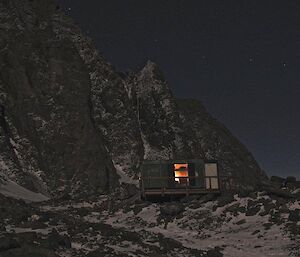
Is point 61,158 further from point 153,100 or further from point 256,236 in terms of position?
point 256,236

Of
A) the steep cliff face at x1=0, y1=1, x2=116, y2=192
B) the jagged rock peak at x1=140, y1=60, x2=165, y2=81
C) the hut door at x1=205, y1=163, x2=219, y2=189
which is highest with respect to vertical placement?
the jagged rock peak at x1=140, y1=60, x2=165, y2=81

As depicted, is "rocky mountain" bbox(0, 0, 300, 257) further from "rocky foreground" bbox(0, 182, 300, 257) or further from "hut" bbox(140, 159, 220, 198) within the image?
"hut" bbox(140, 159, 220, 198)

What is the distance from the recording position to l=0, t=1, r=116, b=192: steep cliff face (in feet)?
231

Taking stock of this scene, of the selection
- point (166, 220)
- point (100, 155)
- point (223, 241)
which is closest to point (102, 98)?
point (100, 155)

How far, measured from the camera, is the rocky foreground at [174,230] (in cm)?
1698

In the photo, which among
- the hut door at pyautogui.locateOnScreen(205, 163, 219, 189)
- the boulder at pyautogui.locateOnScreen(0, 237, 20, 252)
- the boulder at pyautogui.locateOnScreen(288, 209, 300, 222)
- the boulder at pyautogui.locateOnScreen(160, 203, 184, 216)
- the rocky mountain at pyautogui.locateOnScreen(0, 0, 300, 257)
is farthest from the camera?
the hut door at pyautogui.locateOnScreen(205, 163, 219, 189)

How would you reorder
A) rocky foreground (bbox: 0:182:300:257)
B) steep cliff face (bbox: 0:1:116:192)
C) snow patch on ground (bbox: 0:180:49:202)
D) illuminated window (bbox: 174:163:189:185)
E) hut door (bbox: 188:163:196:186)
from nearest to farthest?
rocky foreground (bbox: 0:182:300:257) → hut door (bbox: 188:163:196:186) → illuminated window (bbox: 174:163:189:185) → snow patch on ground (bbox: 0:180:49:202) → steep cliff face (bbox: 0:1:116:192)

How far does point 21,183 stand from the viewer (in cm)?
6019

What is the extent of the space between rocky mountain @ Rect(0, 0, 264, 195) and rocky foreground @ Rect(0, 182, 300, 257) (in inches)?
1316

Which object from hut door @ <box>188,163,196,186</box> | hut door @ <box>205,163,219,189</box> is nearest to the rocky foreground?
hut door @ <box>205,163,219,189</box>

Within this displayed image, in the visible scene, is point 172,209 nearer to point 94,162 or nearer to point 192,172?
point 192,172

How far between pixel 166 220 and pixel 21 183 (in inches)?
1415

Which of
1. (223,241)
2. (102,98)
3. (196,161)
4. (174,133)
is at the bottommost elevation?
(223,241)

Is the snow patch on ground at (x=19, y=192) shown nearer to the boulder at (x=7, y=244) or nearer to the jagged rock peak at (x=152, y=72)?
the boulder at (x=7, y=244)
